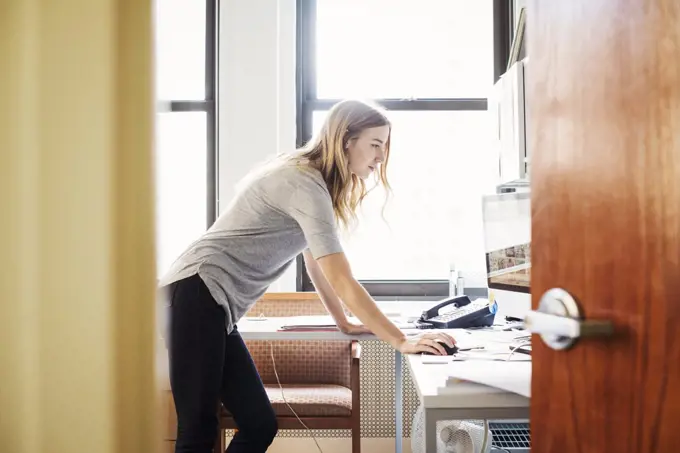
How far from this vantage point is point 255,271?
1.54 meters

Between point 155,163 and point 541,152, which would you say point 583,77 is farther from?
point 155,163

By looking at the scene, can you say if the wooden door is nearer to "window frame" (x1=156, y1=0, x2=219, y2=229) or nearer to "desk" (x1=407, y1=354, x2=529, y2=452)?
"desk" (x1=407, y1=354, x2=529, y2=452)

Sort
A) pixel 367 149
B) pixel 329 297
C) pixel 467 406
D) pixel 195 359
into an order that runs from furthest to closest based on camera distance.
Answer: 1. pixel 329 297
2. pixel 367 149
3. pixel 195 359
4. pixel 467 406

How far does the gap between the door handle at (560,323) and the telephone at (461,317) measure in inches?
56.8

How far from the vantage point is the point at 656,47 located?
1.55 feet

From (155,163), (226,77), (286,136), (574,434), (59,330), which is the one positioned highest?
(226,77)

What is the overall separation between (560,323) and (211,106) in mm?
2682

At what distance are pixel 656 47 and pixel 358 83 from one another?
270 cm

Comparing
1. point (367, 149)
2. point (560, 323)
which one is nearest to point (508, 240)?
point (367, 149)

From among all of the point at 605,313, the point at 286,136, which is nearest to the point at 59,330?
the point at 605,313

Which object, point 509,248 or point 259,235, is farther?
point 509,248

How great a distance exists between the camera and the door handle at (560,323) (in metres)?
0.54

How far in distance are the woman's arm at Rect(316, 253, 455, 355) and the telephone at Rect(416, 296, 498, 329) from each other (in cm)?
58

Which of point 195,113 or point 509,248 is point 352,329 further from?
point 195,113
